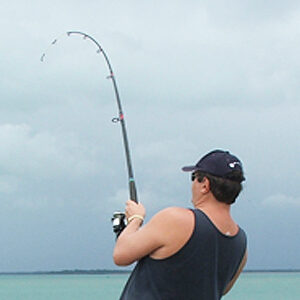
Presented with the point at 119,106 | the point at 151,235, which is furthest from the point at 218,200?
the point at 119,106

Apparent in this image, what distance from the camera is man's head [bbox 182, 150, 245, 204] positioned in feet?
9.84

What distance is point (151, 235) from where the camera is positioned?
114 inches


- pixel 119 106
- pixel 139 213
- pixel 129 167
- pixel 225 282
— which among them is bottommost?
pixel 225 282

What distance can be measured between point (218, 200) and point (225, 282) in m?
0.35

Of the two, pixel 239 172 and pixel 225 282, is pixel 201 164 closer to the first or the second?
pixel 239 172

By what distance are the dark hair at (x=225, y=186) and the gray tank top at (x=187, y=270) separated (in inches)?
3.9

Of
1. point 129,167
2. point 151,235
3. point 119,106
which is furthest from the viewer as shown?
point 119,106

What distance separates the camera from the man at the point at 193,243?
9.51ft

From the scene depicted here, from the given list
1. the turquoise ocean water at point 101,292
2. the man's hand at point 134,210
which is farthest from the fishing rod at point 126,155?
the turquoise ocean water at point 101,292

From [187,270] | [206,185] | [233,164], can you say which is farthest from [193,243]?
[233,164]

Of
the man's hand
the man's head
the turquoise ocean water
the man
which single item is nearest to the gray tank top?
the man

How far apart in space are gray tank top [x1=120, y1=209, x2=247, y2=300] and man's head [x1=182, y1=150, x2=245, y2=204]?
0.36ft

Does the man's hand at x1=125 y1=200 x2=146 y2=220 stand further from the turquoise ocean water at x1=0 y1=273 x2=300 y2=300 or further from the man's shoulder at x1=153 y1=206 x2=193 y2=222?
the turquoise ocean water at x1=0 y1=273 x2=300 y2=300

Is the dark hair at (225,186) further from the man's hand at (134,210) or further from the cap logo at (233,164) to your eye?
the man's hand at (134,210)
